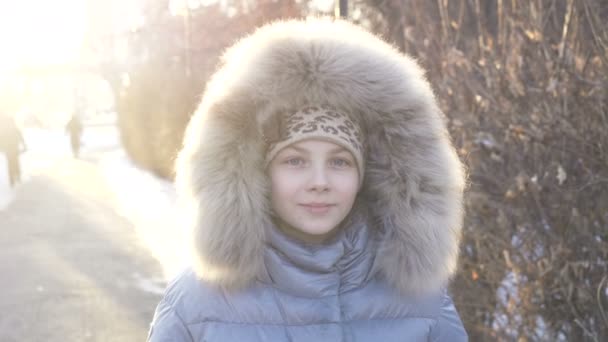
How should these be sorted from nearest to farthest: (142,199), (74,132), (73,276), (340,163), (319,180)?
(319,180) < (340,163) < (73,276) < (142,199) < (74,132)

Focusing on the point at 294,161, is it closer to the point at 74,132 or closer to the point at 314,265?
the point at 314,265

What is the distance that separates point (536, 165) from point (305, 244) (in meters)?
1.66

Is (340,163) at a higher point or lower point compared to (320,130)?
lower

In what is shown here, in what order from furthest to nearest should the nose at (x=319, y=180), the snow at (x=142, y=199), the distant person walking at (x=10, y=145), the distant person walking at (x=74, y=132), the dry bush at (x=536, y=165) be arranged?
1. the distant person walking at (x=74, y=132)
2. the distant person walking at (x=10, y=145)
3. the snow at (x=142, y=199)
4. the dry bush at (x=536, y=165)
5. the nose at (x=319, y=180)

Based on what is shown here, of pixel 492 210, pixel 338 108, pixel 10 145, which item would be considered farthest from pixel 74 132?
pixel 338 108

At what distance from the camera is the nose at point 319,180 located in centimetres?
208

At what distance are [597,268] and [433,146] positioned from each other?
4.62 feet

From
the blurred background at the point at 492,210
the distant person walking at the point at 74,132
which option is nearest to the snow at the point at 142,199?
the blurred background at the point at 492,210

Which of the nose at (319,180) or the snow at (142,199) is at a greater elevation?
the nose at (319,180)

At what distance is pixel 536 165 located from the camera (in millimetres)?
3375

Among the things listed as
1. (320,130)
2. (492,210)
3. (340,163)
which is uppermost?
(320,130)

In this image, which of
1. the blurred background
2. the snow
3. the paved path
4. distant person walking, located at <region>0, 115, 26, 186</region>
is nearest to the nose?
the snow

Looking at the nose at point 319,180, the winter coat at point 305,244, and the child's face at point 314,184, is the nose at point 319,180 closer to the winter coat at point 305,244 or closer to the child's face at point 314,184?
the child's face at point 314,184

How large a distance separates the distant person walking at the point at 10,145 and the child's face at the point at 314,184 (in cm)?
1563
